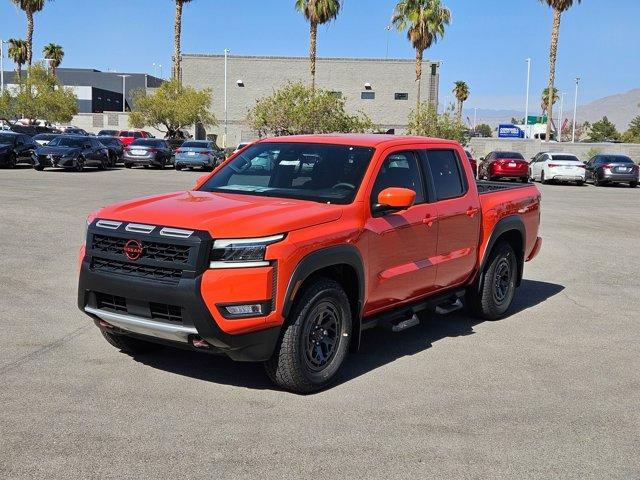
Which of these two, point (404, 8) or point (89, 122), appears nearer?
point (404, 8)

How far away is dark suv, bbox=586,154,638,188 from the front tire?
1231 inches

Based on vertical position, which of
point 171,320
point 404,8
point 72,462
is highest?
point 404,8

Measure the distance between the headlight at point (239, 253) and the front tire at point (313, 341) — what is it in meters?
0.52

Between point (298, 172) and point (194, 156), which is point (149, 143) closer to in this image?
Answer: point (194, 156)

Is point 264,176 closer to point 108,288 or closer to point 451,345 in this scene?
point 108,288

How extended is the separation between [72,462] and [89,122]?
7935cm

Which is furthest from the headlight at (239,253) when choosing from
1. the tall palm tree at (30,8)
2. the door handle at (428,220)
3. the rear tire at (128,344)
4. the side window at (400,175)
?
the tall palm tree at (30,8)

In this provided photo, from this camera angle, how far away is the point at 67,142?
32062 millimetres

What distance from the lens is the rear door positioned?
6.81 meters

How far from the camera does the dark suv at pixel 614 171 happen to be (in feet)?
111

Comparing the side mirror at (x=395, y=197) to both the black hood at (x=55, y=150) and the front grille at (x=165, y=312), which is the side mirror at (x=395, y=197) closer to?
the front grille at (x=165, y=312)

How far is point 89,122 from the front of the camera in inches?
3103

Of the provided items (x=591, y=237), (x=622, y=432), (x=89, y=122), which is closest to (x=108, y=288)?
(x=622, y=432)

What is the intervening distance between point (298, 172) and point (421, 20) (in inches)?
1829
